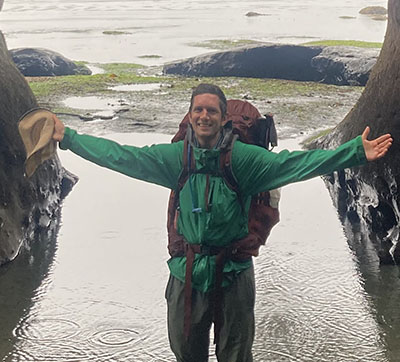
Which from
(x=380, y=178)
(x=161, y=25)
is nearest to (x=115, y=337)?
(x=380, y=178)

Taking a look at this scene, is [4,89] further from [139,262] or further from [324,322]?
[324,322]

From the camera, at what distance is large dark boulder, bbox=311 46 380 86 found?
23.4 meters

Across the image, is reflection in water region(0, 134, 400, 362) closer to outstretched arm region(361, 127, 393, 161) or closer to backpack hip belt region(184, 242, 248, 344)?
backpack hip belt region(184, 242, 248, 344)

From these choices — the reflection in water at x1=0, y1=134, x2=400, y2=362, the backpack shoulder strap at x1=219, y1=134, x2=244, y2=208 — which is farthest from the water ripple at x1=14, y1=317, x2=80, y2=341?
the backpack shoulder strap at x1=219, y1=134, x2=244, y2=208

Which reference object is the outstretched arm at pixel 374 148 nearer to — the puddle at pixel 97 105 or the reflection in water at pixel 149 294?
the reflection in water at pixel 149 294

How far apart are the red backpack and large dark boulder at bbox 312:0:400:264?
4.10m

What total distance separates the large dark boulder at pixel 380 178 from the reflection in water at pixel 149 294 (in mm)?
287

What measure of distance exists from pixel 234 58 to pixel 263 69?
1.03m

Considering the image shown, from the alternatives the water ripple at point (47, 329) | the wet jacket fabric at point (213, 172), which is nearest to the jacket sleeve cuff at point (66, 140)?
the wet jacket fabric at point (213, 172)

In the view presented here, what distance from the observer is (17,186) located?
9734mm

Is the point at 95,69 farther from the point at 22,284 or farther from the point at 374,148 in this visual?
the point at 374,148

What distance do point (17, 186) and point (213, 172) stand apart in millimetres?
5379

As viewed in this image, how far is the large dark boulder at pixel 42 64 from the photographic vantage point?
85.6 feet

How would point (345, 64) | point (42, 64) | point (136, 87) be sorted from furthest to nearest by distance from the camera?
point (42, 64)
point (345, 64)
point (136, 87)
